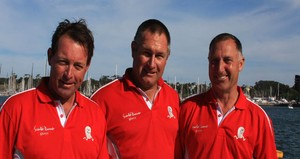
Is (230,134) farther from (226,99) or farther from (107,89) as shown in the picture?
(107,89)

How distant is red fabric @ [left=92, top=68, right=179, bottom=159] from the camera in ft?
16.8

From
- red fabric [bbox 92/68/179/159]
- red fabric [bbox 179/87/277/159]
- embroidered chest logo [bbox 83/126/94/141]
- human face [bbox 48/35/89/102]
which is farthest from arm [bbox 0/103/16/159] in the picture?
red fabric [bbox 179/87/277/159]

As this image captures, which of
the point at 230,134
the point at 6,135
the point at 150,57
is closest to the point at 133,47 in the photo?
the point at 150,57

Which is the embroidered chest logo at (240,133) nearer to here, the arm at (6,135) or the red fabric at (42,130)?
the red fabric at (42,130)

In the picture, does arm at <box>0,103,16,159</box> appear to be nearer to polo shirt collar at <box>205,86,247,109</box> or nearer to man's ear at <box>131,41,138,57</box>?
man's ear at <box>131,41,138,57</box>

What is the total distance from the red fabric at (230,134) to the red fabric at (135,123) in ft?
0.85

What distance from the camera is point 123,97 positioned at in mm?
5340

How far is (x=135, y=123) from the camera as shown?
5164mm

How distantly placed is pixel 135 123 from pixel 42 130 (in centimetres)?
137

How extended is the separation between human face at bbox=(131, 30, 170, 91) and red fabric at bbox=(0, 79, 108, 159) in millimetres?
1031

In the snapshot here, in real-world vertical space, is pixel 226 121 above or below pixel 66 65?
below

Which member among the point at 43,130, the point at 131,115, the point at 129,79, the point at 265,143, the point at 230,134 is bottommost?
the point at 265,143

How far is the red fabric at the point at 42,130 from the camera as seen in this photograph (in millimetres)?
4023

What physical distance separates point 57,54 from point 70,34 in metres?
0.26
